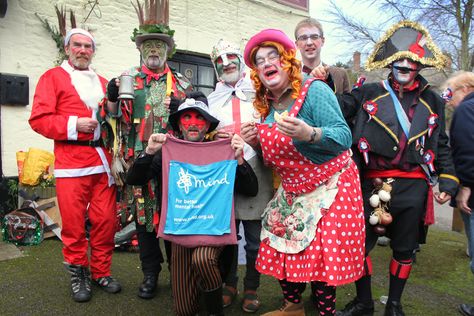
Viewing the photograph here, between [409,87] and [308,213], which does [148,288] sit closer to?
[308,213]

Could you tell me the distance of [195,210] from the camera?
2.57m

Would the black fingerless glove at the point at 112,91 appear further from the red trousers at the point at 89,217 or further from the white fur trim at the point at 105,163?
the red trousers at the point at 89,217

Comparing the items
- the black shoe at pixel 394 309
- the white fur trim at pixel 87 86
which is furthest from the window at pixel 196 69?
the black shoe at pixel 394 309

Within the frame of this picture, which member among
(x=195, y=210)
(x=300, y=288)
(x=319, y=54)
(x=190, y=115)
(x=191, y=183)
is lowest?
(x=300, y=288)

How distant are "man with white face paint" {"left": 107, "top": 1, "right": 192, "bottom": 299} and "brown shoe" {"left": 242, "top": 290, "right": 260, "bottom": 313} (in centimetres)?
69

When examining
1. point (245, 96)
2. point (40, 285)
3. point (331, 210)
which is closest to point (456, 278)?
point (331, 210)

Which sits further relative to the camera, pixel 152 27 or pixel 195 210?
pixel 152 27

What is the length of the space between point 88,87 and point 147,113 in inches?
23.4

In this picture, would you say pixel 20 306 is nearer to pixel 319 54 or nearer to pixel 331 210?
pixel 331 210

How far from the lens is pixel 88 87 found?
3.27m

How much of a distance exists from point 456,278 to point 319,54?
8.75 ft

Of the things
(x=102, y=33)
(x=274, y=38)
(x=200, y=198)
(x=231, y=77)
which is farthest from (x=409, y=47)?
(x=102, y=33)

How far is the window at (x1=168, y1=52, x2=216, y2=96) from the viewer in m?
6.68

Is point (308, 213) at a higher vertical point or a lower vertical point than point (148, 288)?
higher
